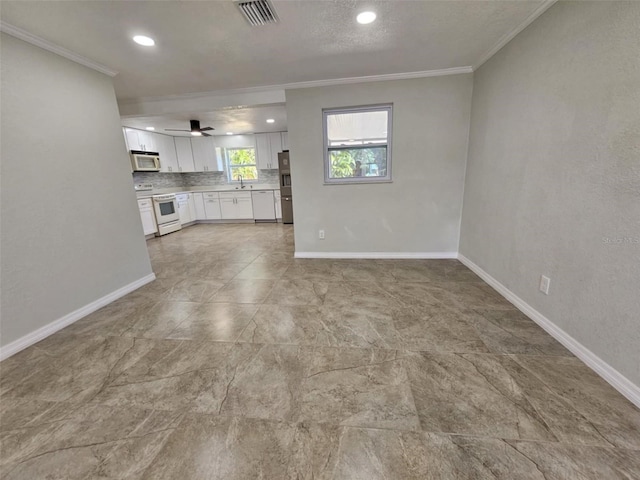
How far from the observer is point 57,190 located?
86.8 inches

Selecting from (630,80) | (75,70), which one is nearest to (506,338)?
(630,80)

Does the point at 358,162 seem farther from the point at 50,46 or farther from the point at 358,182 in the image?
the point at 50,46

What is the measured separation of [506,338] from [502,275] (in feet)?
2.85

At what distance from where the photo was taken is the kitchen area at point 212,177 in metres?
5.82

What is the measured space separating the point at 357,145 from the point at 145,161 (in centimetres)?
487

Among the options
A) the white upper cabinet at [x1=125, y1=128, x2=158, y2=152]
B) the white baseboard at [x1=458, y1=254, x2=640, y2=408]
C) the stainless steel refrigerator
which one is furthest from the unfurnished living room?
the stainless steel refrigerator

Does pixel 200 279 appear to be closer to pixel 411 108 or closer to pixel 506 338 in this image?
pixel 506 338

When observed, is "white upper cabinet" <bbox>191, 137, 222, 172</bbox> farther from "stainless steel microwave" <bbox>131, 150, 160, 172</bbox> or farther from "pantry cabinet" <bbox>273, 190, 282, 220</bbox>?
"pantry cabinet" <bbox>273, 190, 282, 220</bbox>

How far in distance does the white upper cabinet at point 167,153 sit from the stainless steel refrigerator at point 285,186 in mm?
2799

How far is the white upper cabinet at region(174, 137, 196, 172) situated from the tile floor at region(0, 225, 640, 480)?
5215mm

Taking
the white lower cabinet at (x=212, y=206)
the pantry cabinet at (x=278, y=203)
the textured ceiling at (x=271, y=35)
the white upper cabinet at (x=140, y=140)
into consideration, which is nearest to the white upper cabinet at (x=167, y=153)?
the white upper cabinet at (x=140, y=140)

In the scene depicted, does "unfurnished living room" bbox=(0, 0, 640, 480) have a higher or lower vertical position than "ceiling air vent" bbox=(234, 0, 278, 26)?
lower

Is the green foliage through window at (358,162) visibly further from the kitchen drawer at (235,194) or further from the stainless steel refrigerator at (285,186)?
the kitchen drawer at (235,194)

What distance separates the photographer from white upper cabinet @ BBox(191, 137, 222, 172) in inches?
267
